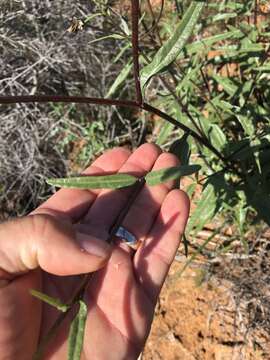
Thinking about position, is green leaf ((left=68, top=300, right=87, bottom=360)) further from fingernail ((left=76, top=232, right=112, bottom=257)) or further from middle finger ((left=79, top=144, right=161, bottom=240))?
middle finger ((left=79, top=144, right=161, bottom=240))

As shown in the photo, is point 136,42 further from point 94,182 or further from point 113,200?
point 113,200

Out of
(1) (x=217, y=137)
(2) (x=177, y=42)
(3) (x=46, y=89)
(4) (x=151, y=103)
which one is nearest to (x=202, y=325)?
(1) (x=217, y=137)

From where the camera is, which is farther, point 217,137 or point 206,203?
point 217,137

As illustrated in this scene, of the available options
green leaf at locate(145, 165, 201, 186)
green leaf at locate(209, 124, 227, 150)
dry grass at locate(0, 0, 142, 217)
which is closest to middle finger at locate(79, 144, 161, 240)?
green leaf at locate(145, 165, 201, 186)

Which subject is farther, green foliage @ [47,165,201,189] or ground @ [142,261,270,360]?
ground @ [142,261,270,360]

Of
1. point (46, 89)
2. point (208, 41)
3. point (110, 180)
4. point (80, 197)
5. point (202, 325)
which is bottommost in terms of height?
point (202, 325)

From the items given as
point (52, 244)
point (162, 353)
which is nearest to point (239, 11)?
point (52, 244)
